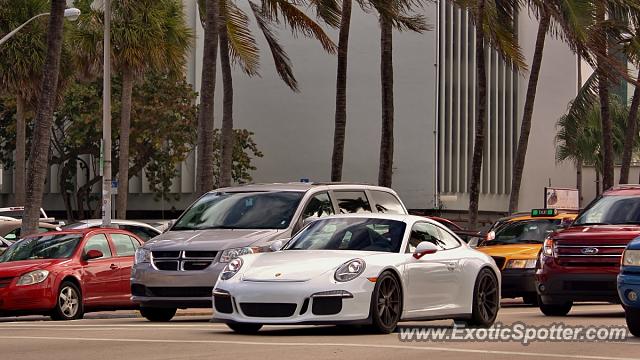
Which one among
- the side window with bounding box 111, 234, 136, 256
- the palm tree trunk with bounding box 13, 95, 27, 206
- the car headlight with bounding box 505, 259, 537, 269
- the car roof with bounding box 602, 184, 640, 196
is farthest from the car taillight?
the palm tree trunk with bounding box 13, 95, 27, 206

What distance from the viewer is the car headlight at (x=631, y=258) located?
1468 cm

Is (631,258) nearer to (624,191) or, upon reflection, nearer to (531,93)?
(624,191)

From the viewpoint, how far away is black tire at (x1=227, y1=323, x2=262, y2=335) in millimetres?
14750

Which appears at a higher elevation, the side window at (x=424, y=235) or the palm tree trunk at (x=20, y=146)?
the palm tree trunk at (x=20, y=146)

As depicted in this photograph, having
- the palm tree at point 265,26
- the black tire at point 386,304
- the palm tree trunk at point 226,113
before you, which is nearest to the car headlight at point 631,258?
the black tire at point 386,304

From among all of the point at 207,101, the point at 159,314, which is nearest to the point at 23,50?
the point at 207,101

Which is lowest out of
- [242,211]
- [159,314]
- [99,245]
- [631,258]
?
[159,314]

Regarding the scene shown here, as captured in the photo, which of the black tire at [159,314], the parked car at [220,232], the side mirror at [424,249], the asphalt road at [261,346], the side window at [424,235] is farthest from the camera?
the black tire at [159,314]

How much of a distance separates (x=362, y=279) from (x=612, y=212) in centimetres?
666

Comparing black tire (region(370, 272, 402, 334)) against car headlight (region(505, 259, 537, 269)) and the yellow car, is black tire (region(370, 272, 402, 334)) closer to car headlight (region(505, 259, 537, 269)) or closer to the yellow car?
the yellow car

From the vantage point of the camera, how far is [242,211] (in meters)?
18.9

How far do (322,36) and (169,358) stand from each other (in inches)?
825

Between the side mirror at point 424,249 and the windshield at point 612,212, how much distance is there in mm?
5160

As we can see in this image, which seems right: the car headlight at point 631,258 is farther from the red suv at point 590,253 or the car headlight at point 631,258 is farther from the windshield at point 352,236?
the red suv at point 590,253
